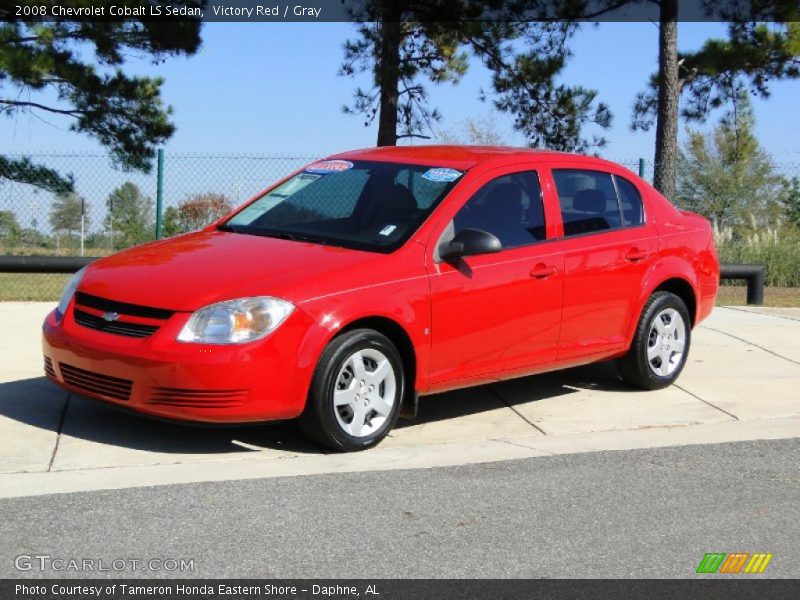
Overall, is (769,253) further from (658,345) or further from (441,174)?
(441,174)

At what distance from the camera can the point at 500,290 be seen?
729 cm

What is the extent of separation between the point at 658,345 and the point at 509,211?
1751 millimetres

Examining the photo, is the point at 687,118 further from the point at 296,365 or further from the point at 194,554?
the point at 194,554

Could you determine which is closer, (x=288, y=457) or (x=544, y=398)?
(x=288, y=457)

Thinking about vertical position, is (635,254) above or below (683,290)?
above

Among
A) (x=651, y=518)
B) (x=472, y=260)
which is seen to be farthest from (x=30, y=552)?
(x=472, y=260)

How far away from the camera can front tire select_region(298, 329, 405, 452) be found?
642cm

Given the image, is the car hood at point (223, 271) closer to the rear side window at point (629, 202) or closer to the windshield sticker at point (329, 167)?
the windshield sticker at point (329, 167)

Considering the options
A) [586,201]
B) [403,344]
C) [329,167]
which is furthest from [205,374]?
[586,201]

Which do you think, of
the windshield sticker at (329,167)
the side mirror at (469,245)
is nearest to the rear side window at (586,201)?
the side mirror at (469,245)

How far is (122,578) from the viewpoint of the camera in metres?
4.61

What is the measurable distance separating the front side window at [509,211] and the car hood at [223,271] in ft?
2.67

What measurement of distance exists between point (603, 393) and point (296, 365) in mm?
3093

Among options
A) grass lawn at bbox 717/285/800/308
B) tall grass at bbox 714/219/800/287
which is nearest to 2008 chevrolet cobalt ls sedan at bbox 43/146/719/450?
grass lawn at bbox 717/285/800/308
